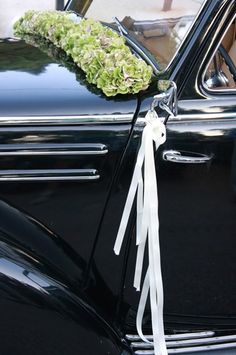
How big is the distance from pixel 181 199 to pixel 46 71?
718 millimetres

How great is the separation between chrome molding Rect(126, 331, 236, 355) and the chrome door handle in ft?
2.22

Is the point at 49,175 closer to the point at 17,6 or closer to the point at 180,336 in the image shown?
the point at 180,336

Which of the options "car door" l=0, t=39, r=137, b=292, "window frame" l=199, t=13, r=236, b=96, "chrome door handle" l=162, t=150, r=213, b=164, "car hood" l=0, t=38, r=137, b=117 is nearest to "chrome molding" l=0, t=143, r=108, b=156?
"car door" l=0, t=39, r=137, b=292

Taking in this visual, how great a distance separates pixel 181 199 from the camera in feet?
6.72

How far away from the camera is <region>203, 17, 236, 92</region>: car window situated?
208cm

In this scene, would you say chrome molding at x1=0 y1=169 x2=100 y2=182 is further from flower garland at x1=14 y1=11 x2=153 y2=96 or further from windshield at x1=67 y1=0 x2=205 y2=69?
windshield at x1=67 y1=0 x2=205 y2=69

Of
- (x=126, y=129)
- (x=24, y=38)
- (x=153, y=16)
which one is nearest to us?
(x=126, y=129)

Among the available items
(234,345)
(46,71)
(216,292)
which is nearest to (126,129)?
(46,71)

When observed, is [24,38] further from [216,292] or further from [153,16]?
[216,292]

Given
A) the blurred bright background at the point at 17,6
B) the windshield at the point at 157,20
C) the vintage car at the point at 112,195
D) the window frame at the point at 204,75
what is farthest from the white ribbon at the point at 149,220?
the blurred bright background at the point at 17,6

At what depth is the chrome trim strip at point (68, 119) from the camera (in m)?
1.93

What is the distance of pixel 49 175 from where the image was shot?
77.0 inches

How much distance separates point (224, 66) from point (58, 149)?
75cm

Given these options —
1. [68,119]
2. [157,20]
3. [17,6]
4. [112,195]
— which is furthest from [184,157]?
[17,6]
